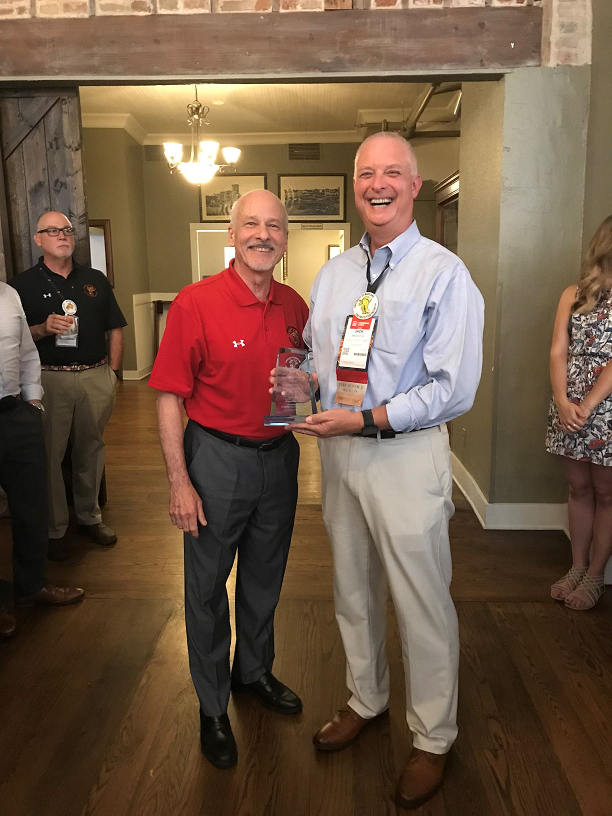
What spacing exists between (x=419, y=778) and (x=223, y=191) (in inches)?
381

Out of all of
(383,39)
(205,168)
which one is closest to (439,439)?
(383,39)

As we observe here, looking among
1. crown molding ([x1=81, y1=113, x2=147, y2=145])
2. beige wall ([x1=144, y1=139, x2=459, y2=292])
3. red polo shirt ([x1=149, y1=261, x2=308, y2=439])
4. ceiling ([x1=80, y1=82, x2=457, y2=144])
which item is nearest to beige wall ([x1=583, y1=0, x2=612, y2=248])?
red polo shirt ([x1=149, y1=261, x2=308, y2=439])

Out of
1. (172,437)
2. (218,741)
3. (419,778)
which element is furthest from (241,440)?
(419,778)

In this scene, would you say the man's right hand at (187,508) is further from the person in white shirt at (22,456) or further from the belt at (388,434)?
the person in white shirt at (22,456)

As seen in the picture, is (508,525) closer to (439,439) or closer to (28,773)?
(439,439)

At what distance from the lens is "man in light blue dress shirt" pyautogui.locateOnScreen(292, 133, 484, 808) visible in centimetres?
177

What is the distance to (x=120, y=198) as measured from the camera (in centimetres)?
950

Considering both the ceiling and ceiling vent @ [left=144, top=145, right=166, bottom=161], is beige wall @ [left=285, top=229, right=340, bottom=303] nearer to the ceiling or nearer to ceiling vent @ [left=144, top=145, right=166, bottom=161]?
the ceiling

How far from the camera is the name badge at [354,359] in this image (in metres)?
1.80

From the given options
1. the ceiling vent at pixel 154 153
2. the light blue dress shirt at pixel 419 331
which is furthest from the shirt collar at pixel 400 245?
the ceiling vent at pixel 154 153

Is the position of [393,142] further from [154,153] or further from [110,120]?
[154,153]

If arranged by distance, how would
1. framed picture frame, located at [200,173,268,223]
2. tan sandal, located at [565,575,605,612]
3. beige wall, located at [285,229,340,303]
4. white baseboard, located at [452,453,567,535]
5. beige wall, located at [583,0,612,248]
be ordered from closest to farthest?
tan sandal, located at [565,575,605,612] → beige wall, located at [583,0,612,248] → white baseboard, located at [452,453,567,535] → framed picture frame, located at [200,173,268,223] → beige wall, located at [285,229,340,303]

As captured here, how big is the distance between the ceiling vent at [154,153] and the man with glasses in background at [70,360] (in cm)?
708

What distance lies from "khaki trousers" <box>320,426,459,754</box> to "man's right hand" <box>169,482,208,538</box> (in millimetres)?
399
